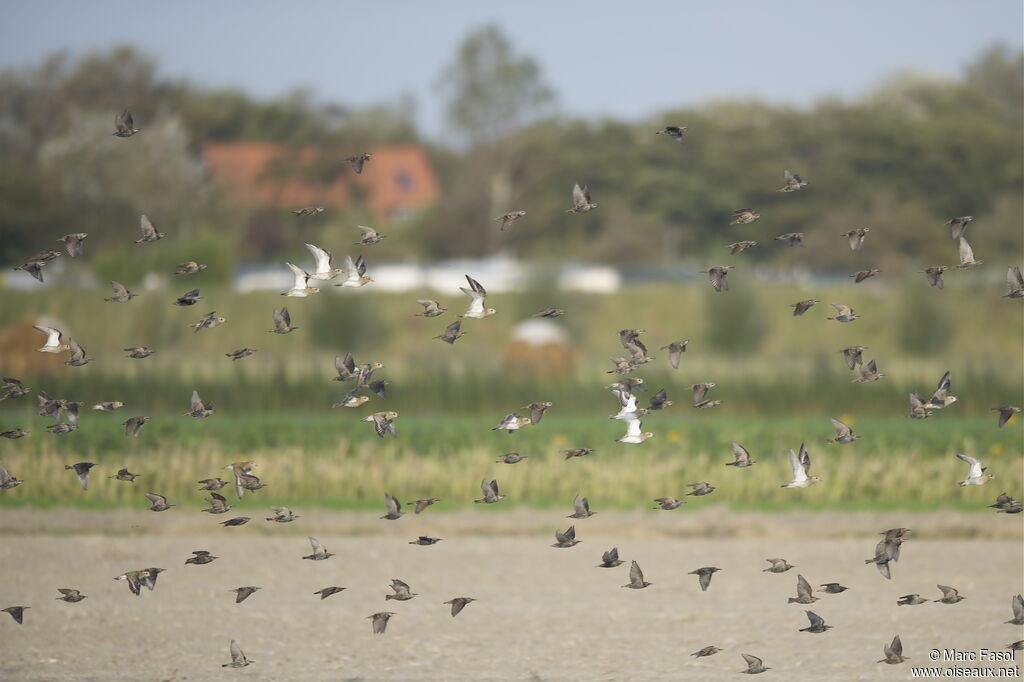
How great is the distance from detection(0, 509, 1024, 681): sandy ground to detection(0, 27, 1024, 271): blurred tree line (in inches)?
1995

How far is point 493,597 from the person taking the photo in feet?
52.8

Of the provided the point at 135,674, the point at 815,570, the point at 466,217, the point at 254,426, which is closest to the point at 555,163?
the point at 466,217

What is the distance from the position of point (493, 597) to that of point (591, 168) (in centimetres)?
6613

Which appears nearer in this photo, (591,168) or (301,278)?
(301,278)

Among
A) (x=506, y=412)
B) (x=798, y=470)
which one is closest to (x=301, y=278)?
(x=798, y=470)

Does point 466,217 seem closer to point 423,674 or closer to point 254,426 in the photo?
point 254,426

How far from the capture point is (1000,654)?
1334cm

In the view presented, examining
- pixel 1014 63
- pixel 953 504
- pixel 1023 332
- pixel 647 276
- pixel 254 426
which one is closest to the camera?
pixel 953 504

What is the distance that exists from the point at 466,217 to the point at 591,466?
57.5 metres

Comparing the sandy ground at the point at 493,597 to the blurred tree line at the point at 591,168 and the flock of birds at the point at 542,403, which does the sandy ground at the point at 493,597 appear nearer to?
the flock of birds at the point at 542,403

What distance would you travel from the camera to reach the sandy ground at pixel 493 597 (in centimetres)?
1309

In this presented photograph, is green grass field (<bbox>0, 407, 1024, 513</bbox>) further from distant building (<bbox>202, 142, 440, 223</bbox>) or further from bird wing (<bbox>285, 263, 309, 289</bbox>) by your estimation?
distant building (<bbox>202, 142, 440, 223</bbox>)

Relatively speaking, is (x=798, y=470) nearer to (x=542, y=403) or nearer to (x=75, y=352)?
(x=542, y=403)

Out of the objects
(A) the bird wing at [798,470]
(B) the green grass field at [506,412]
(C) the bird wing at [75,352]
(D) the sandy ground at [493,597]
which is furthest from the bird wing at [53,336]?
(B) the green grass field at [506,412]
